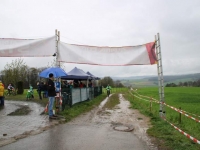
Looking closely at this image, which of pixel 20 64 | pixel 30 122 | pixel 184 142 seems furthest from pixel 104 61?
pixel 20 64

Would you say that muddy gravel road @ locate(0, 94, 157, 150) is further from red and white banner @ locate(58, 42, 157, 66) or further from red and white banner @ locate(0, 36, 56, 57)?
red and white banner @ locate(0, 36, 56, 57)

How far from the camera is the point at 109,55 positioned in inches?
351

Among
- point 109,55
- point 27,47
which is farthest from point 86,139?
point 27,47

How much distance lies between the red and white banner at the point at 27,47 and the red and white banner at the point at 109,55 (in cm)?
55

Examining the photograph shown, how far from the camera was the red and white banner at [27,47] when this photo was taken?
8359 mm

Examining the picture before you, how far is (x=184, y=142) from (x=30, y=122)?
232 inches

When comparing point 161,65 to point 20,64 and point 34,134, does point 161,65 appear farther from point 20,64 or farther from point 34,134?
point 20,64

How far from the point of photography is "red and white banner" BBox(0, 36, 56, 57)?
27.4ft

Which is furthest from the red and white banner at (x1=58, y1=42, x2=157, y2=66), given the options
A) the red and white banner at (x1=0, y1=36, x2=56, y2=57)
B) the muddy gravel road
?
the muddy gravel road

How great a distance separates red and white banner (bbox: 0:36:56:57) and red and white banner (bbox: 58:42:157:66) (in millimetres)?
555

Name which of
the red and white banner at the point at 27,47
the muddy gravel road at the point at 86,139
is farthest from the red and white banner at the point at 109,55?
the muddy gravel road at the point at 86,139

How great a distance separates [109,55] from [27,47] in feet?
11.7

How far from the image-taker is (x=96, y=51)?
899cm

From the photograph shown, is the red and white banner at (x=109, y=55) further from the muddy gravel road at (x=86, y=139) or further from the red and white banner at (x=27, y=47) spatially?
the muddy gravel road at (x=86, y=139)
